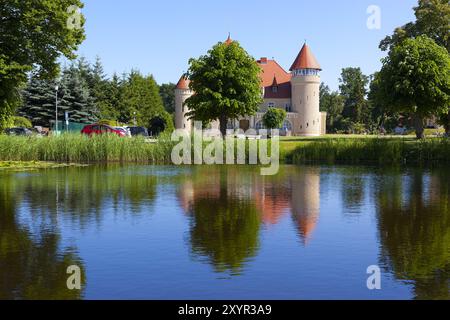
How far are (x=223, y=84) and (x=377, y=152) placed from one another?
19931 mm

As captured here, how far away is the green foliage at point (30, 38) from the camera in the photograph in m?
32.8

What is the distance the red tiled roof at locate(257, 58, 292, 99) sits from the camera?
94.3 metres

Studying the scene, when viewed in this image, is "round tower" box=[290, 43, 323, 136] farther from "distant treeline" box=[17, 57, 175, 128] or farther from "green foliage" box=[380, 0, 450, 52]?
"green foliage" box=[380, 0, 450, 52]

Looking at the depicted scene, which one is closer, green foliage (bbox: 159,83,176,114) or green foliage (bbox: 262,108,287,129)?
green foliage (bbox: 262,108,287,129)

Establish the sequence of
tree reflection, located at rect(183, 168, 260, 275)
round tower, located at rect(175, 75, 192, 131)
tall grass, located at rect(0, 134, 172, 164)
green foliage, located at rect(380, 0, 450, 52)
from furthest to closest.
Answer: round tower, located at rect(175, 75, 192, 131), green foliage, located at rect(380, 0, 450, 52), tall grass, located at rect(0, 134, 172, 164), tree reflection, located at rect(183, 168, 260, 275)

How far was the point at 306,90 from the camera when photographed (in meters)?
88.1

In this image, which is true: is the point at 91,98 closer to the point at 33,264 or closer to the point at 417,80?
the point at 417,80

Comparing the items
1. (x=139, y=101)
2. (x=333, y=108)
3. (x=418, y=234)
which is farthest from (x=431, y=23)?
(x=333, y=108)

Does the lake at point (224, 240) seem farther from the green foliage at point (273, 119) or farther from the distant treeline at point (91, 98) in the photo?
the green foliage at point (273, 119)

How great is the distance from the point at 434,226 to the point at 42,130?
2329 inches

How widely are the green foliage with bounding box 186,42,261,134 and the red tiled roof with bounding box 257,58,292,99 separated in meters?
37.2

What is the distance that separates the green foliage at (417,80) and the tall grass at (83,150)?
19.6m

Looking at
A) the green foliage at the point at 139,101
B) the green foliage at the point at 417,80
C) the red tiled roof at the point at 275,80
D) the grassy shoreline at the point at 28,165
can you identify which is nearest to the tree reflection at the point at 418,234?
the grassy shoreline at the point at 28,165

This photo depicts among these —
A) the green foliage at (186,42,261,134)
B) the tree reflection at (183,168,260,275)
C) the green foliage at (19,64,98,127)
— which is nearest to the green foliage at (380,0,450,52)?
the green foliage at (186,42,261,134)
